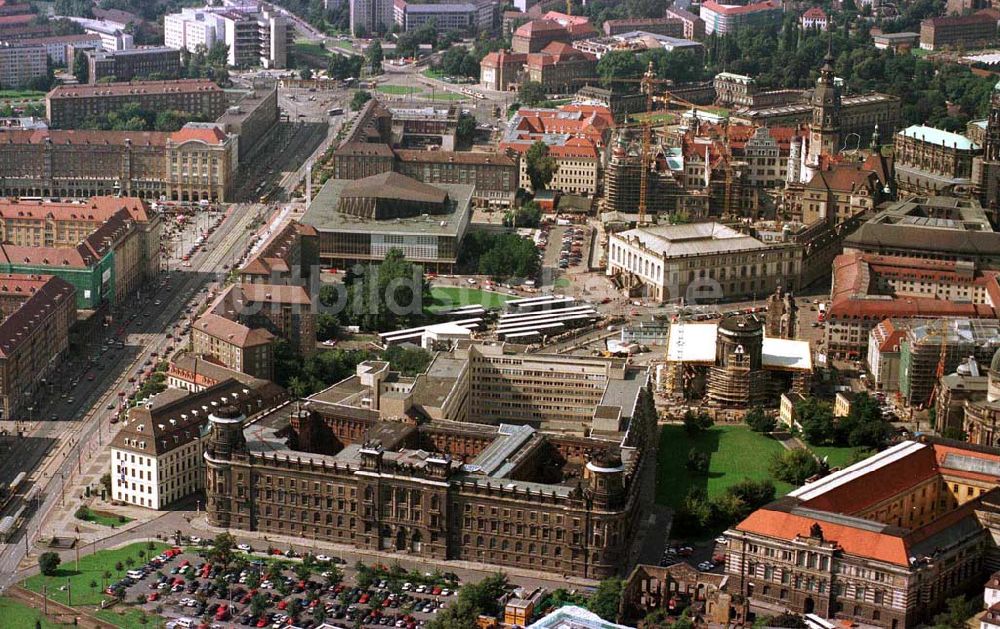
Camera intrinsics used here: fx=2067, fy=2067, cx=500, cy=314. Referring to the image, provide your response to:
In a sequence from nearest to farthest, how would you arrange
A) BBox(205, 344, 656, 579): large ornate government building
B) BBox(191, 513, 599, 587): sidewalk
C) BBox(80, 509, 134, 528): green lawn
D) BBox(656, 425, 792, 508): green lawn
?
BBox(191, 513, 599, 587): sidewalk, BBox(205, 344, 656, 579): large ornate government building, BBox(80, 509, 134, 528): green lawn, BBox(656, 425, 792, 508): green lawn

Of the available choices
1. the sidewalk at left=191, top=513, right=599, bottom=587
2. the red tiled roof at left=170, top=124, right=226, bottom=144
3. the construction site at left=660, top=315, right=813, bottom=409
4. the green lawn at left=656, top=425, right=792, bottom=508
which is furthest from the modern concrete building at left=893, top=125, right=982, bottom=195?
the sidewalk at left=191, top=513, right=599, bottom=587

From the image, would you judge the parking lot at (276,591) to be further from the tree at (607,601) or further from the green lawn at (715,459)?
the green lawn at (715,459)

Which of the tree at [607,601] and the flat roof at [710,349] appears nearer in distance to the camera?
the tree at [607,601]

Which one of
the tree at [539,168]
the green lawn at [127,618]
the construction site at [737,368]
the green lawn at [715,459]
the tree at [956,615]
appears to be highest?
the tree at [539,168]

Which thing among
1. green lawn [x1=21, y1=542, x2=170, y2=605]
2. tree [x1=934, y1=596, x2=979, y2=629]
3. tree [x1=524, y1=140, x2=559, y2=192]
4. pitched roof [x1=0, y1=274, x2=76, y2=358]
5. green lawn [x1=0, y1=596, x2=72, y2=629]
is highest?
tree [x1=524, y1=140, x2=559, y2=192]

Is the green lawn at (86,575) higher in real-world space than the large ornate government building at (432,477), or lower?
lower

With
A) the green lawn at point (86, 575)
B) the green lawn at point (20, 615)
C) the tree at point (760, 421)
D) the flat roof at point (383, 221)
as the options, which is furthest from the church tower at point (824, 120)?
the green lawn at point (20, 615)

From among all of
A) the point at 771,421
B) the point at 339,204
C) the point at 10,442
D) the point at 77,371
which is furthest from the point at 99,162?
the point at 771,421

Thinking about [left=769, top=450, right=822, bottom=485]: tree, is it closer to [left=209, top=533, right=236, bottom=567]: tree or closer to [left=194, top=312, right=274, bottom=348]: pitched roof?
[left=209, top=533, right=236, bottom=567]: tree
